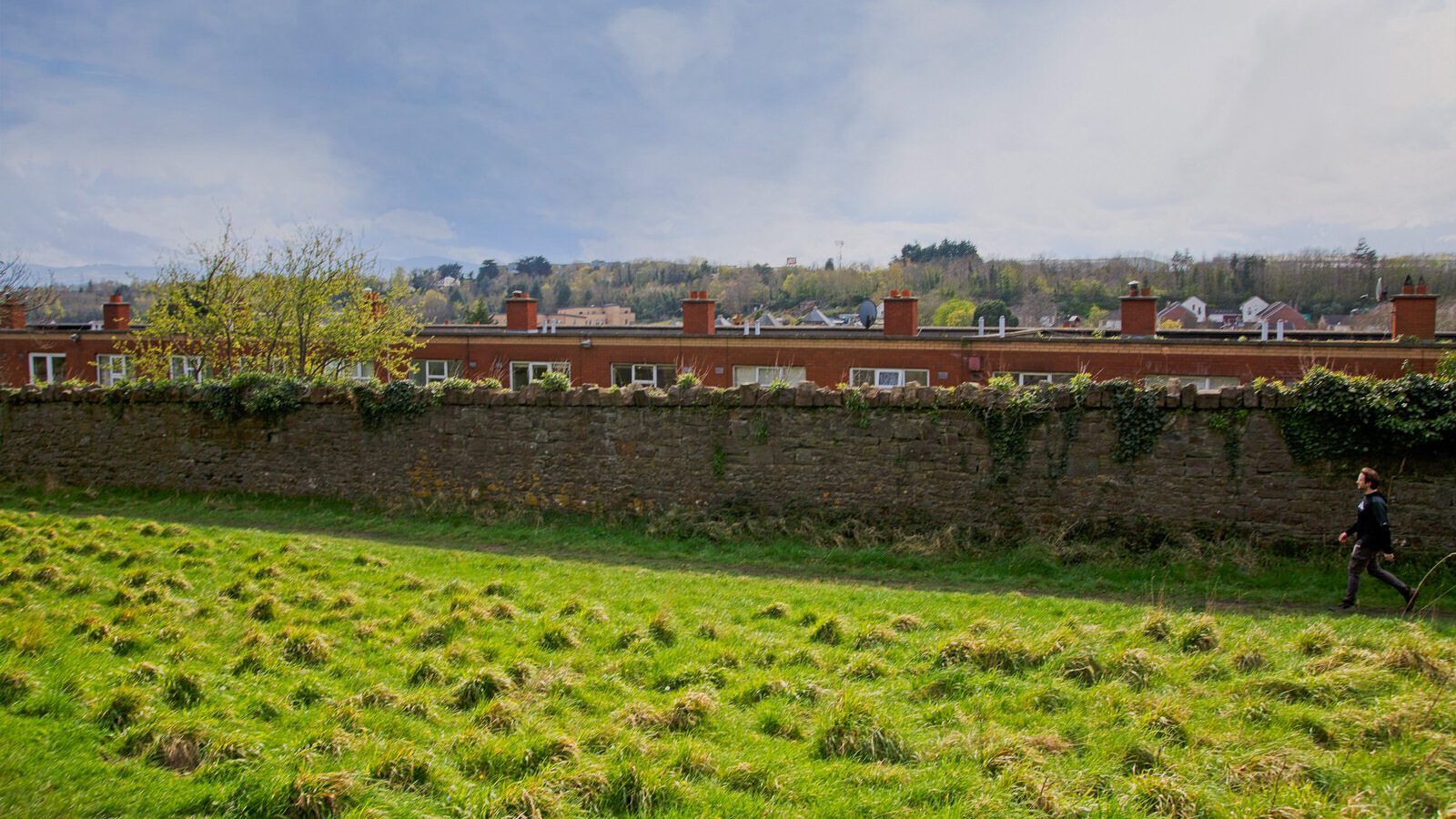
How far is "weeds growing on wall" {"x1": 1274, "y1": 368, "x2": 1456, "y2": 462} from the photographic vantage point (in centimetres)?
1227

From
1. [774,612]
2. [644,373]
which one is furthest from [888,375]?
[774,612]

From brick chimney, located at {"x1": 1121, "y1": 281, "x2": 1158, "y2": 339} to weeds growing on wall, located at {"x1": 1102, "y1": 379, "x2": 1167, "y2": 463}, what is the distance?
710 inches

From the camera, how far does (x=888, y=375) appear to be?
29.7 m

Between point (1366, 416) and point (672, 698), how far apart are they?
35.6 feet

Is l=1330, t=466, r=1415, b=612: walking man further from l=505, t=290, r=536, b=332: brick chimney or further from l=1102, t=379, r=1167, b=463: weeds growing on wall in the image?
l=505, t=290, r=536, b=332: brick chimney

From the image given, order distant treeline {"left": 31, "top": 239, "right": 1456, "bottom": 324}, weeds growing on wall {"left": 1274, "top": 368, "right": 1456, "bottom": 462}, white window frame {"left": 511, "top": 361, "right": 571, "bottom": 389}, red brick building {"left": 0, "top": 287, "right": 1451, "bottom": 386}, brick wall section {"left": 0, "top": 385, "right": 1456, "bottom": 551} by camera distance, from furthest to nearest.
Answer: distant treeline {"left": 31, "top": 239, "right": 1456, "bottom": 324}
white window frame {"left": 511, "top": 361, "right": 571, "bottom": 389}
red brick building {"left": 0, "top": 287, "right": 1451, "bottom": 386}
brick wall section {"left": 0, "top": 385, "right": 1456, "bottom": 551}
weeds growing on wall {"left": 1274, "top": 368, "right": 1456, "bottom": 462}

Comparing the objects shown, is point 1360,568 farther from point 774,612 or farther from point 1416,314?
point 1416,314

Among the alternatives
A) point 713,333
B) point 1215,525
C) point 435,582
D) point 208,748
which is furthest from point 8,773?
point 713,333

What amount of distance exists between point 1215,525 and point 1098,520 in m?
1.53

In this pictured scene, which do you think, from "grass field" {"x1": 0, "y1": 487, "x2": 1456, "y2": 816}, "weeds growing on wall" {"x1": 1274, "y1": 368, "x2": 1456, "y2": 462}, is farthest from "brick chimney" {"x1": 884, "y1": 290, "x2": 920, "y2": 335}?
"grass field" {"x1": 0, "y1": 487, "x2": 1456, "y2": 816}

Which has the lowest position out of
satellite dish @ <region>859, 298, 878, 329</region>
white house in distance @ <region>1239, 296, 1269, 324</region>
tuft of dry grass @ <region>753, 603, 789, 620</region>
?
tuft of dry grass @ <region>753, 603, 789, 620</region>

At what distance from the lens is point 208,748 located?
5.11m

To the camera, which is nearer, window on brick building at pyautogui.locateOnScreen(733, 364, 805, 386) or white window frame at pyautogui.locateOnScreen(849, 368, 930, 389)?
white window frame at pyautogui.locateOnScreen(849, 368, 930, 389)

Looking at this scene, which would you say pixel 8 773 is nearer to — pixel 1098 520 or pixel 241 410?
pixel 1098 520
